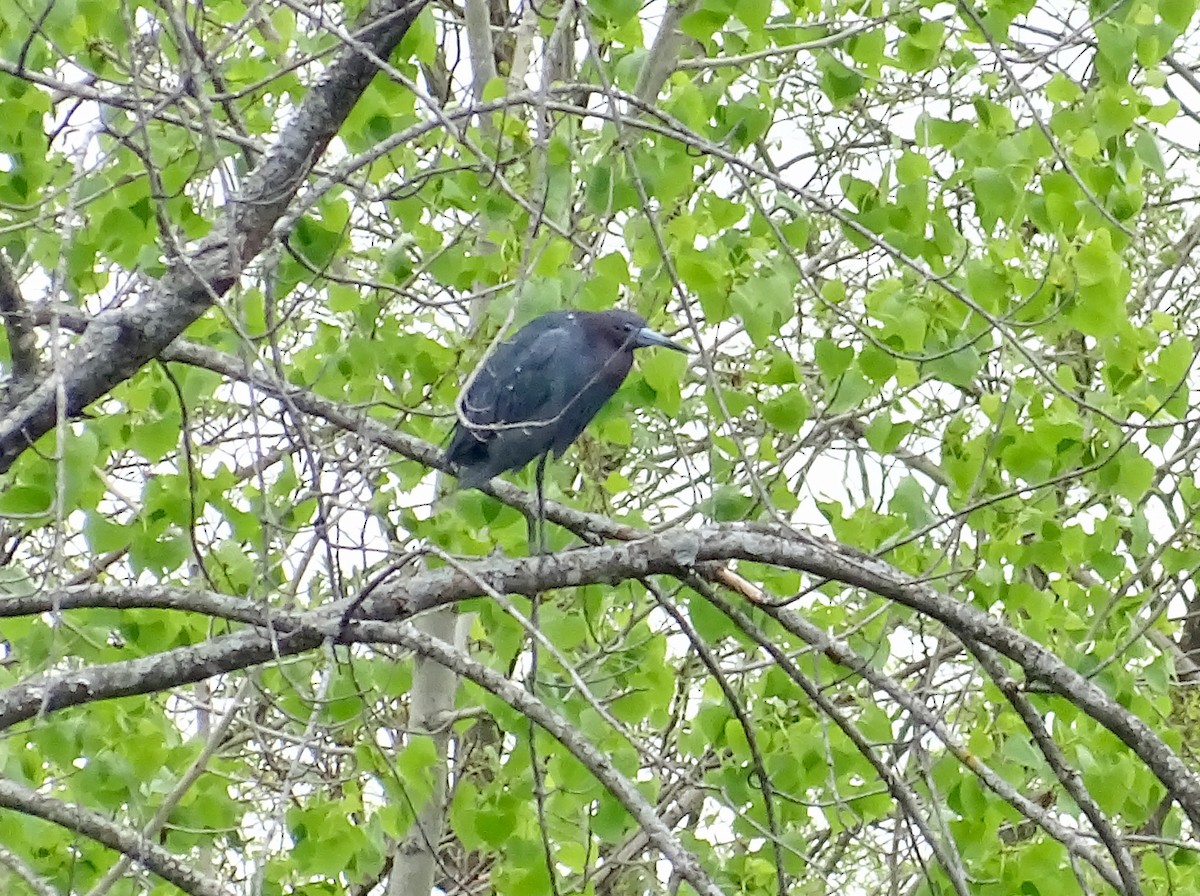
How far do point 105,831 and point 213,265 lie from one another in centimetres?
93

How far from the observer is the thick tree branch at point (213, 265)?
2135 mm

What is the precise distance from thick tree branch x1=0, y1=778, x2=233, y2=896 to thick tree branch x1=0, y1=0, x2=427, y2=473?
52cm

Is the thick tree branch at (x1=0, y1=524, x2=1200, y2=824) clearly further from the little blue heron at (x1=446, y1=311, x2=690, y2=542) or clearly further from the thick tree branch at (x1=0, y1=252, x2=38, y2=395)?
the little blue heron at (x1=446, y1=311, x2=690, y2=542)

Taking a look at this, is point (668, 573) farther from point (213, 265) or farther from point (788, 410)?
point (213, 265)

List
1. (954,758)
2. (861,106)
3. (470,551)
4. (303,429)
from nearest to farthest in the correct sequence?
(303,429)
(954,758)
(470,551)
(861,106)

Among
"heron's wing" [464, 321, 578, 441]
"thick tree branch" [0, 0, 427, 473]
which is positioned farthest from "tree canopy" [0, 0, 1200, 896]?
"heron's wing" [464, 321, 578, 441]

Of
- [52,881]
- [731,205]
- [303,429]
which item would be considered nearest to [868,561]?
[731,205]

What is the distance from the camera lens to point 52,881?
2.59 m

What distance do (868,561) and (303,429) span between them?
945 millimetres

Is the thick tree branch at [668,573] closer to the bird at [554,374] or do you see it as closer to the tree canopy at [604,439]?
the tree canopy at [604,439]

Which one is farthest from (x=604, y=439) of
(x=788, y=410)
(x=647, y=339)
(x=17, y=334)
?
(x=17, y=334)

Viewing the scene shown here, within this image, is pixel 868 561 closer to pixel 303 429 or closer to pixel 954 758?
pixel 954 758

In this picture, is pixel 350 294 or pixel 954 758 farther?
pixel 350 294

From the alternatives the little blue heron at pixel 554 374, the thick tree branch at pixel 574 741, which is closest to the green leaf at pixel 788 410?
the thick tree branch at pixel 574 741
